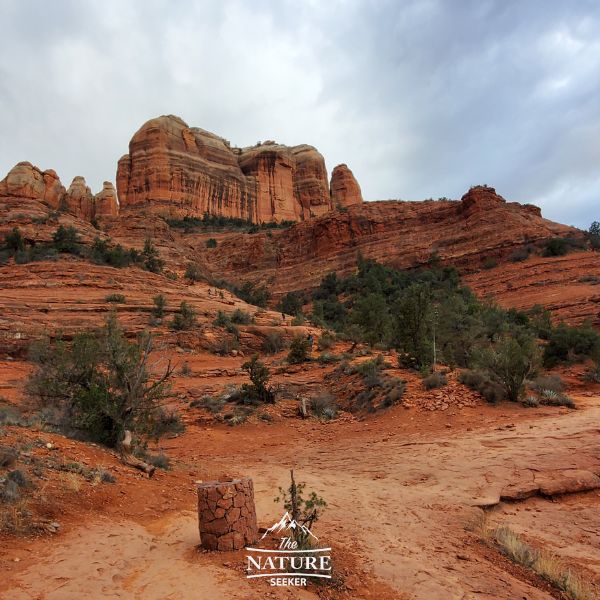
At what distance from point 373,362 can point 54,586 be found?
13.0 m

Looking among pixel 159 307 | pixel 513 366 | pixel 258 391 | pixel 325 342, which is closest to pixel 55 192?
pixel 159 307

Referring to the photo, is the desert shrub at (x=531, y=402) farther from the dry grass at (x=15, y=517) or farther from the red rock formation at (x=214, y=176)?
the red rock formation at (x=214, y=176)

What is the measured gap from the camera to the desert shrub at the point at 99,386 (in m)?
8.12

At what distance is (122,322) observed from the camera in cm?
2128

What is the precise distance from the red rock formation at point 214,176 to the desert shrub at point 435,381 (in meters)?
57.3

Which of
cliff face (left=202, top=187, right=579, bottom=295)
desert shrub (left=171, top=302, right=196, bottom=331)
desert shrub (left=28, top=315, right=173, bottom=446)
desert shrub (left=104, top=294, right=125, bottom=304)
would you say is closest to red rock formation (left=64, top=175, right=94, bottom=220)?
cliff face (left=202, top=187, right=579, bottom=295)

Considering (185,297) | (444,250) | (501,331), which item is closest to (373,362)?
(501,331)

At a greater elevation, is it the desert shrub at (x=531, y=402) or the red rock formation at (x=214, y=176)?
the red rock formation at (x=214, y=176)

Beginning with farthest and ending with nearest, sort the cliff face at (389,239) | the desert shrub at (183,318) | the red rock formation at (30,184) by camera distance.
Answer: the cliff face at (389,239), the red rock formation at (30,184), the desert shrub at (183,318)

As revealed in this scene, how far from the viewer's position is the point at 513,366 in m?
12.4

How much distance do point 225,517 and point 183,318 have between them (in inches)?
761

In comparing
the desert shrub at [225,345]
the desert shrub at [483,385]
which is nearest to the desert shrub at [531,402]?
the desert shrub at [483,385]

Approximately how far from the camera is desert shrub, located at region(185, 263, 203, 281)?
3300 cm

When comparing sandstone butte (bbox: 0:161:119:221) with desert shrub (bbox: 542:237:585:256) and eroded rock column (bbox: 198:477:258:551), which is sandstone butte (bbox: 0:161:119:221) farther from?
desert shrub (bbox: 542:237:585:256)
